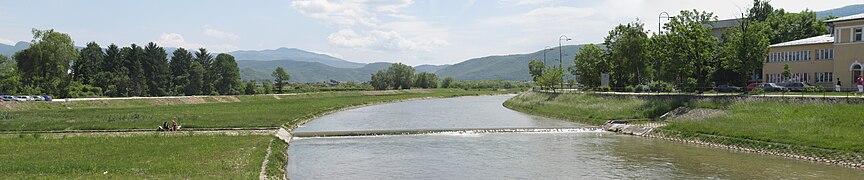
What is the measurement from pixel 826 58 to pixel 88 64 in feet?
464

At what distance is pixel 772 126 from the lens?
4719cm

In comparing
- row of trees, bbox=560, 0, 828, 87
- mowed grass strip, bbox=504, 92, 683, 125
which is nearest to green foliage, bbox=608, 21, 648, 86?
row of trees, bbox=560, 0, 828, 87

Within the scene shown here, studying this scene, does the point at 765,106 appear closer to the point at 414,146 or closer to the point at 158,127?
the point at 414,146

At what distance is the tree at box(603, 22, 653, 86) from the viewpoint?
95.2 meters

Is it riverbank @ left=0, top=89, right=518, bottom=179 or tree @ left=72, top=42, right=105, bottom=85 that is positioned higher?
tree @ left=72, top=42, right=105, bottom=85

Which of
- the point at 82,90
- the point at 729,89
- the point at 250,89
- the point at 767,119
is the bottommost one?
the point at 767,119

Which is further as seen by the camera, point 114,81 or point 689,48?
point 114,81

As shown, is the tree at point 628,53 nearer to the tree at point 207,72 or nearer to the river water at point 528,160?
the river water at point 528,160

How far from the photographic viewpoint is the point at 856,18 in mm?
62438

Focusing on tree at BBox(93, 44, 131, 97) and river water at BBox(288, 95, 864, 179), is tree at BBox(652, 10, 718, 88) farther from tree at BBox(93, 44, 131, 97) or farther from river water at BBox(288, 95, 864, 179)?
tree at BBox(93, 44, 131, 97)

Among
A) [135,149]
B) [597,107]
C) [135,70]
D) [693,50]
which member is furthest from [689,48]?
[135,70]

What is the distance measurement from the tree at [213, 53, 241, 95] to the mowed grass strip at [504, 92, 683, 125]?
98.3 m

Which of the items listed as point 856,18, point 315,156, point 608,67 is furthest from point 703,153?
point 608,67

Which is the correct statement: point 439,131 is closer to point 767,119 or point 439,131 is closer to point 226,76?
point 767,119
